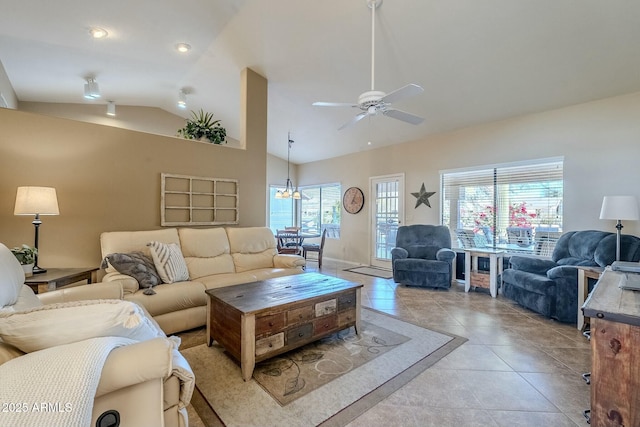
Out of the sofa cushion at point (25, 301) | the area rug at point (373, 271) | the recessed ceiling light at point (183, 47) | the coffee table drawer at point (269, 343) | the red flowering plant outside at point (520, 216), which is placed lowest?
the area rug at point (373, 271)

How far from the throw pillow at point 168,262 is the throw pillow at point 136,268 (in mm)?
85

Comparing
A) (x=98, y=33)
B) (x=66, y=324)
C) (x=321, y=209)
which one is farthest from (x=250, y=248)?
(x=321, y=209)

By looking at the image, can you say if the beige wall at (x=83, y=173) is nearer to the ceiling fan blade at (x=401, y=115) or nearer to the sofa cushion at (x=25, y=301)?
the sofa cushion at (x=25, y=301)

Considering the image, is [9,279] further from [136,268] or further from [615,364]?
[615,364]

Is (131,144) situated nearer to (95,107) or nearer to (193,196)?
(193,196)

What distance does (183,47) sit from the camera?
12.7 ft

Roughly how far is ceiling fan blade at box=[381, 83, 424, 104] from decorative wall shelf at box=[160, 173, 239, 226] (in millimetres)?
2726

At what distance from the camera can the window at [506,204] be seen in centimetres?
418

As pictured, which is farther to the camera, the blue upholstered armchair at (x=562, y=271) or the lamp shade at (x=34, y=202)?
the blue upholstered armchair at (x=562, y=271)

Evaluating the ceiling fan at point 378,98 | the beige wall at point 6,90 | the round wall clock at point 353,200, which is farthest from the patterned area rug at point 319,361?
the beige wall at point 6,90

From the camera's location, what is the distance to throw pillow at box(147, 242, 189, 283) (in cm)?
300

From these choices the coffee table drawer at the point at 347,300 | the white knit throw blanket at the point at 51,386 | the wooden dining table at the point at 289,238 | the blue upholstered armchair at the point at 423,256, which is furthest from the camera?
the wooden dining table at the point at 289,238

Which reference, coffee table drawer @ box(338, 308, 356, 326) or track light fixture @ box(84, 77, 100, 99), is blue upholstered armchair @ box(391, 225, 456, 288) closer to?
coffee table drawer @ box(338, 308, 356, 326)

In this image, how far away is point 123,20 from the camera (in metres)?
3.16
